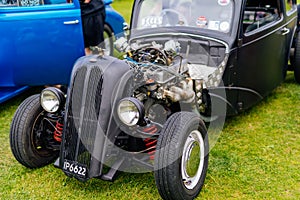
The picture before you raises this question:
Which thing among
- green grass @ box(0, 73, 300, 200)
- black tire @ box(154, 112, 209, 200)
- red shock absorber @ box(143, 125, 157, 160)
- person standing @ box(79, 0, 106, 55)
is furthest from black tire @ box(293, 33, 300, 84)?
red shock absorber @ box(143, 125, 157, 160)

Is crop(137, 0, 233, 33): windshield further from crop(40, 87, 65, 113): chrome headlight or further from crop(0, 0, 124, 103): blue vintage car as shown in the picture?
crop(40, 87, 65, 113): chrome headlight

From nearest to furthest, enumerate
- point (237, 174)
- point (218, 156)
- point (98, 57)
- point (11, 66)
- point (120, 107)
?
point (120, 107), point (98, 57), point (237, 174), point (218, 156), point (11, 66)

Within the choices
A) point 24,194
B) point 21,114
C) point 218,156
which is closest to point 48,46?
point 21,114

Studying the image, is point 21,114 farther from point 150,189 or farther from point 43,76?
point 43,76

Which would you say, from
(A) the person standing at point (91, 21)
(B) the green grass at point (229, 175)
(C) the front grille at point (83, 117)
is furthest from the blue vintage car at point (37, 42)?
(C) the front grille at point (83, 117)

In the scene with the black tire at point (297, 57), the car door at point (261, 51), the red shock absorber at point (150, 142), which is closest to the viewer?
the red shock absorber at point (150, 142)

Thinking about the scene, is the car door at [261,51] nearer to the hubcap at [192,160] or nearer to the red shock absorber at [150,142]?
the hubcap at [192,160]

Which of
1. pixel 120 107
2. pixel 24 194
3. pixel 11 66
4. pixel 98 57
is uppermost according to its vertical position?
pixel 98 57

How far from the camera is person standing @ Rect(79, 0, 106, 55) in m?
5.49

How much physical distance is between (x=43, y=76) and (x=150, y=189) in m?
2.35

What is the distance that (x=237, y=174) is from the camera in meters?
3.67

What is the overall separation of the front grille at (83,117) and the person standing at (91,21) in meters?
2.36

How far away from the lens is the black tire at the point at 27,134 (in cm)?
344

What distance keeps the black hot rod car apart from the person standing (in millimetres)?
1077
